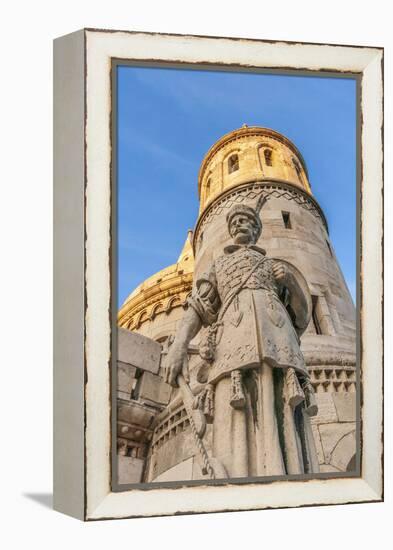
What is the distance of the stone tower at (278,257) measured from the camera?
14.6m

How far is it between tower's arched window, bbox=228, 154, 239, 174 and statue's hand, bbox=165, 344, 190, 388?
1918mm

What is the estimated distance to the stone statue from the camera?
46.5 feet

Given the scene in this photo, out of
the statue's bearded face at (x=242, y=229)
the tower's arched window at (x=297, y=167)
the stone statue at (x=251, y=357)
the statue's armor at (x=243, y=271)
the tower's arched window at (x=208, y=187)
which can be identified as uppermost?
the tower's arched window at (x=297, y=167)

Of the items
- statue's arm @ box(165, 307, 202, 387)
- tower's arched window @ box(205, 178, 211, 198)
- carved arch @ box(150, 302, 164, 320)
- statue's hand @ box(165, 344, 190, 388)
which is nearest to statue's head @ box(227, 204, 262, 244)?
tower's arched window @ box(205, 178, 211, 198)

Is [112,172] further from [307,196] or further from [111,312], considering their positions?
[307,196]

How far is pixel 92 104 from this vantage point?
1363 cm

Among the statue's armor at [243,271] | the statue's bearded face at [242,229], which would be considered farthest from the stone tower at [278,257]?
the statue's armor at [243,271]

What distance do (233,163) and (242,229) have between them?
0.77 m

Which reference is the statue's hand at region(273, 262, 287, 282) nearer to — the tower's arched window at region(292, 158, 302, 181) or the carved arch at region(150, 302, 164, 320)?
the tower's arched window at region(292, 158, 302, 181)

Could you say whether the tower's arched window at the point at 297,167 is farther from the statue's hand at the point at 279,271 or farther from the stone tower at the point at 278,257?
the statue's hand at the point at 279,271

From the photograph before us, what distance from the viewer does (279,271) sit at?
14.9m

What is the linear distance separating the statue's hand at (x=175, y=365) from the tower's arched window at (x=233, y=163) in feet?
6.29

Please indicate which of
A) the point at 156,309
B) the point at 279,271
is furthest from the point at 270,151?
the point at 156,309

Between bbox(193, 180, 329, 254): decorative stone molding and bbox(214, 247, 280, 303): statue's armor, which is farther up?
bbox(193, 180, 329, 254): decorative stone molding
